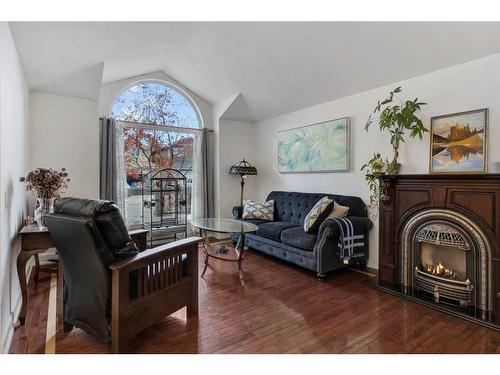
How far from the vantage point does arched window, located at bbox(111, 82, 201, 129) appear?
15.0ft

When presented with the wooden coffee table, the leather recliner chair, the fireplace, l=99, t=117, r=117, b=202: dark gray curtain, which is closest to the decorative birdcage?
l=99, t=117, r=117, b=202: dark gray curtain

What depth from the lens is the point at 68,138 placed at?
12.3ft

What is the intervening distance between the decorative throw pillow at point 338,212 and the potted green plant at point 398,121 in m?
0.69

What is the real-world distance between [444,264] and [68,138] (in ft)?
15.7

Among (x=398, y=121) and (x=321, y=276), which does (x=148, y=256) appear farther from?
(x=398, y=121)

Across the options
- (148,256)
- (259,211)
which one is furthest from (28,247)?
(259,211)

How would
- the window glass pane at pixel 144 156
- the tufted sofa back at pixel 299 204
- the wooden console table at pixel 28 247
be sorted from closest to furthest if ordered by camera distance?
the wooden console table at pixel 28 247, the tufted sofa back at pixel 299 204, the window glass pane at pixel 144 156

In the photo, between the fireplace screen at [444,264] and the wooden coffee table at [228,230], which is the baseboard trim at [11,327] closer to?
the wooden coffee table at [228,230]

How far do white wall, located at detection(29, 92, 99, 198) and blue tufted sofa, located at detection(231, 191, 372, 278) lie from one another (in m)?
2.34

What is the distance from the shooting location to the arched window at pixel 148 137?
4531 mm

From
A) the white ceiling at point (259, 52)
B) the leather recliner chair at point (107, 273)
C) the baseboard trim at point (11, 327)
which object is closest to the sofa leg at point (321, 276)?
the leather recliner chair at point (107, 273)
